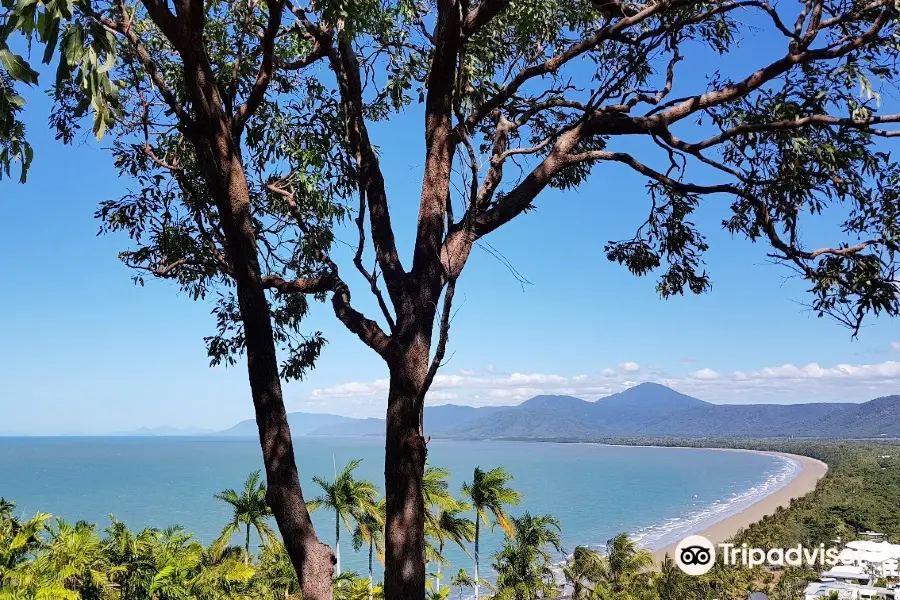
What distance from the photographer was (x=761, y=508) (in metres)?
69.2

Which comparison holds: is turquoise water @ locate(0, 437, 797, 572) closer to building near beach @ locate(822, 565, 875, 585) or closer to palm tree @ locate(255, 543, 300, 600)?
palm tree @ locate(255, 543, 300, 600)

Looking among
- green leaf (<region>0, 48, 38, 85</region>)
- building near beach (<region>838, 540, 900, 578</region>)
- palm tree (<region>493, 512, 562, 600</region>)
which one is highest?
green leaf (<region>0, 48, 38, 85</region>)

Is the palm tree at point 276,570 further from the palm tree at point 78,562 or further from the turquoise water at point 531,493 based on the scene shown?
the turquoise water at point 531,493

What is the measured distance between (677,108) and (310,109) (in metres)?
3.01

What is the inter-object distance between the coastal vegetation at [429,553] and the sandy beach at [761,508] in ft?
13.6

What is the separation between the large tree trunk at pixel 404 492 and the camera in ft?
10.8

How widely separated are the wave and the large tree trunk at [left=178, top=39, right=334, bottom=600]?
185ft

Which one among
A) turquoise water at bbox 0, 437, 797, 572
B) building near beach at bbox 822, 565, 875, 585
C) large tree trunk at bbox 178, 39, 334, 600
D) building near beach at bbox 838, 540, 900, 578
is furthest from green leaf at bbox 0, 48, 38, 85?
turquoise water at bbox 0, 437, 797, 572

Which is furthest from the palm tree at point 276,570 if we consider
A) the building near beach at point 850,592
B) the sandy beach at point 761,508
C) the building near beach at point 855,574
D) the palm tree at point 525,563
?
the sandy beach at point 761,508

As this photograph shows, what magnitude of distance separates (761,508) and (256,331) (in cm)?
7608

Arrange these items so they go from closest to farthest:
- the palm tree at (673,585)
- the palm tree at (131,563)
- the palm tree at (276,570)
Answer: the palm tree at (131,563) < the palm tree at (276,570) < the palm tree at (673,585)

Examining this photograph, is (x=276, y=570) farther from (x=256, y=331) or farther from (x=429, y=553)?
(x=256, y=331)

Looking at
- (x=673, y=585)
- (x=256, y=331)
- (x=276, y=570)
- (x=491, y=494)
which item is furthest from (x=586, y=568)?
(x=256, y=331)

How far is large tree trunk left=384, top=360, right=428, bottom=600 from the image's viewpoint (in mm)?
3304
